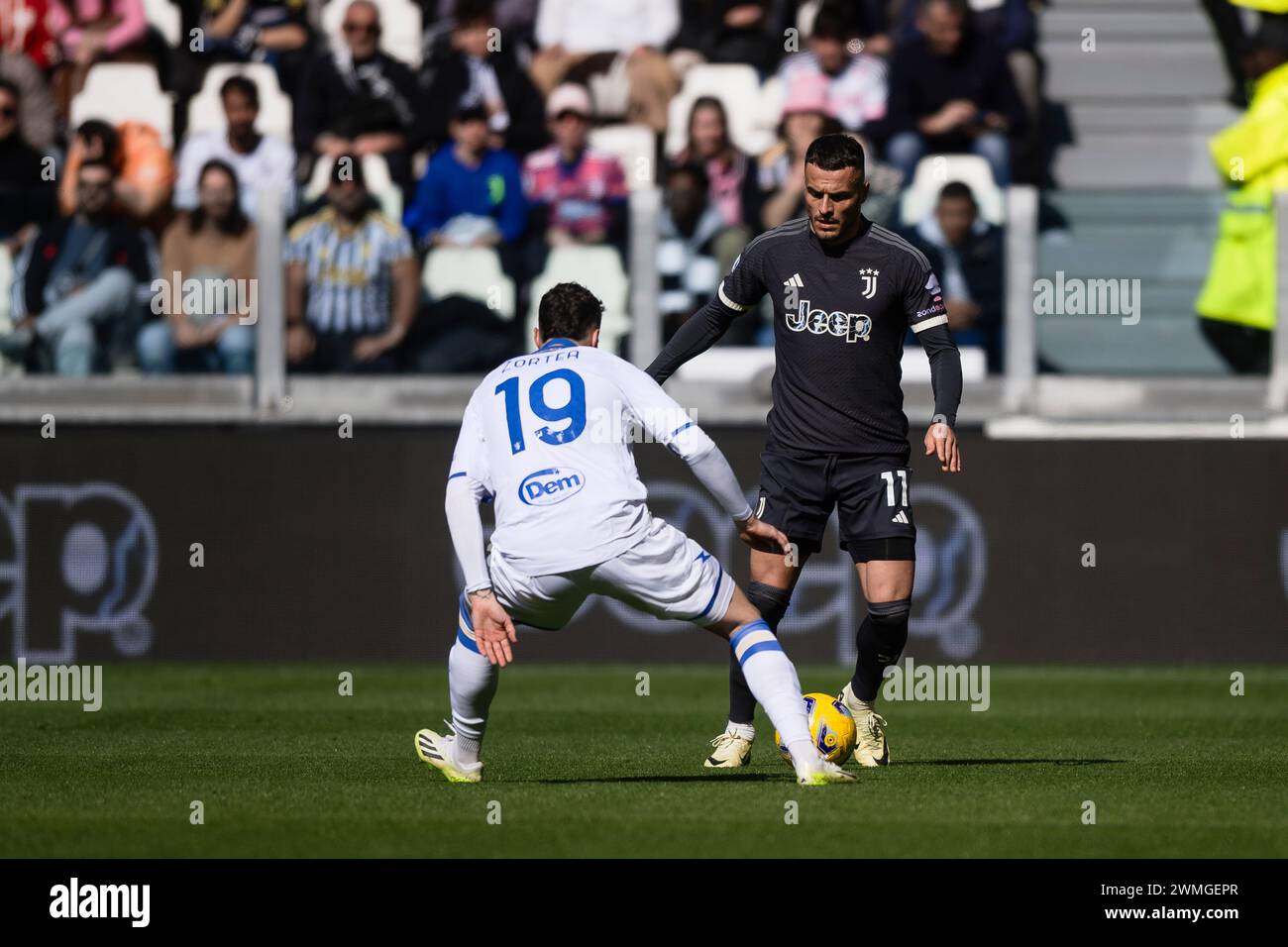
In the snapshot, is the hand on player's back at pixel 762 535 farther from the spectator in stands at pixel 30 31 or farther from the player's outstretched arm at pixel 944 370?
the spectator in stands at pixel 30 31

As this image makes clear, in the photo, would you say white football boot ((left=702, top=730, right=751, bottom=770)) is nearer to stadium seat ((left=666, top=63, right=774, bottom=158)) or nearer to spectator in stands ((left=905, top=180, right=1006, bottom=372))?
spectator in stands ((left=905, top=180, right=1006, bottom=372))

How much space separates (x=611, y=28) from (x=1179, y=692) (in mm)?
7379

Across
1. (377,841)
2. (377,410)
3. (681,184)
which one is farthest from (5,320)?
(377,841)

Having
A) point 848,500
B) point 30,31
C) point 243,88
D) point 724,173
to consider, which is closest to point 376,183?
point 243,88

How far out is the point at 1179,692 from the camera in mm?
12836

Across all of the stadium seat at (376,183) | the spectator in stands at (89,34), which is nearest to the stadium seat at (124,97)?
the spectator in stands at (89,34)

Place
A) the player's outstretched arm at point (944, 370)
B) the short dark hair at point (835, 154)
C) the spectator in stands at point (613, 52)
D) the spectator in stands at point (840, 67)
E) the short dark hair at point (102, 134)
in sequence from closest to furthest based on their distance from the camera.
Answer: the short dark hair at point (835, 154) → the player's outstretched arm at point (944, 370) → the short dark hair at point (102, 134) → the spectator in stands at point (840, 67) → the spectator in stands at point (613, 52)

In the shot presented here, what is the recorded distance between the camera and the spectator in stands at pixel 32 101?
54.9 feet

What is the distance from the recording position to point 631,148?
16312 mm

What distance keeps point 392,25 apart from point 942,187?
18.6ft

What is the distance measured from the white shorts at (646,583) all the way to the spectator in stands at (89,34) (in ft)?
35.6

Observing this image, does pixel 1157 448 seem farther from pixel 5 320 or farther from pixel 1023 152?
pixel 5 320

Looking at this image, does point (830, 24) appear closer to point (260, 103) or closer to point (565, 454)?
point (260, 103)
